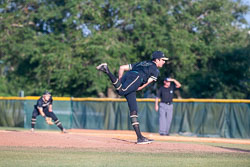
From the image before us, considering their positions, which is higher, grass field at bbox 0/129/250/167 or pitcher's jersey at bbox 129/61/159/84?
pitcher's jersey at bbox 129/61/159/84

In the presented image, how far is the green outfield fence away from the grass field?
10.5 metres

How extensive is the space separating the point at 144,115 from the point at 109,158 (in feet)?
47.0

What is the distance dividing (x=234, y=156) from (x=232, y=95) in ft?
77.3

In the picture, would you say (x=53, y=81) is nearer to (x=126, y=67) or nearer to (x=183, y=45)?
(x=183, y=45)

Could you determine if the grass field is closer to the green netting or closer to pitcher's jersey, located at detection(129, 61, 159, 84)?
pitcher's jersey, located at detection(129, 61, 159, 84)

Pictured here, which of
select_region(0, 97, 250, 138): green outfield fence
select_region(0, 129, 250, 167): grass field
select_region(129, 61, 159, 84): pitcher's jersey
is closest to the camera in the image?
select_region(0, 129, 250, 167): grass field

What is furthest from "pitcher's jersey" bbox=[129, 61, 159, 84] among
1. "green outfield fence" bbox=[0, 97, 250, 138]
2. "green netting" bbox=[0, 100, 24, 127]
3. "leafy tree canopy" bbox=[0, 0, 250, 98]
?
"leafy tree canopy" bbox=[0, 0, 250, 98]

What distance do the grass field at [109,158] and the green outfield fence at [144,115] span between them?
10.5 meters

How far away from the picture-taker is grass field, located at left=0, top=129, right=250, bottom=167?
745cm

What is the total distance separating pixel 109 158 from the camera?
8125 mm

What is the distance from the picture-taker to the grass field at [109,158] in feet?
24.4

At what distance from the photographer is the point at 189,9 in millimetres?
31828

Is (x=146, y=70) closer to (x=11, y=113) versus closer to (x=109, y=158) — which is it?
(x=109, y=158)

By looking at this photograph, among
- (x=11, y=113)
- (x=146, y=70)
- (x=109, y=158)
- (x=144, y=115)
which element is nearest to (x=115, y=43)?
(x=11, y=113)
